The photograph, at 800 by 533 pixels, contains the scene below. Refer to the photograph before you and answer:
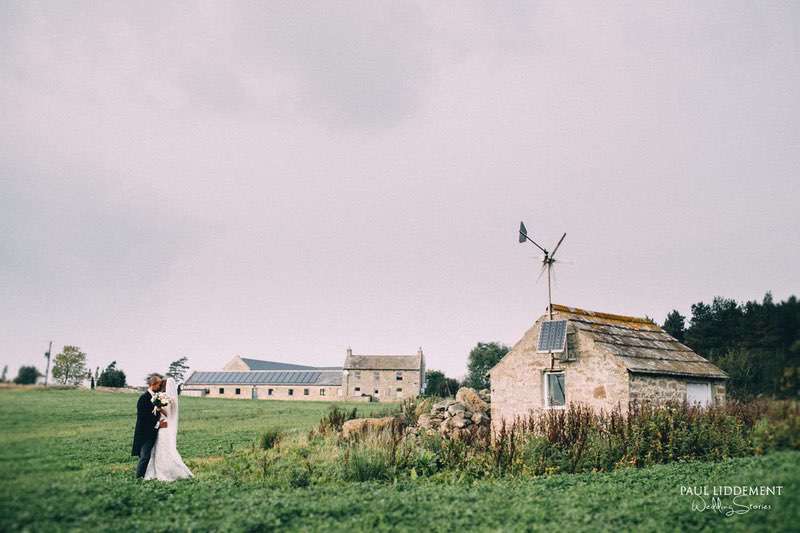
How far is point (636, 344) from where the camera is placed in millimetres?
19594

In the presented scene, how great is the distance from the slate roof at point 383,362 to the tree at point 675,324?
4046cm

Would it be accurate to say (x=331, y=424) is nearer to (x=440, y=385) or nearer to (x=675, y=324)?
(x=440, y=385)

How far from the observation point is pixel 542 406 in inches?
765

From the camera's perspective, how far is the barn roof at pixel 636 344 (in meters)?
18.0

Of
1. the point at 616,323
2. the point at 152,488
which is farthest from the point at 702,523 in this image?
the point at 616,323

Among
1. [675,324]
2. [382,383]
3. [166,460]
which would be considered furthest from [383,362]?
[166,460]

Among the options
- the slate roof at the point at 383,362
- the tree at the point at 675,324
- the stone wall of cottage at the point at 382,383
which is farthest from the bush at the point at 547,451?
the slate roof at the point at 383,362

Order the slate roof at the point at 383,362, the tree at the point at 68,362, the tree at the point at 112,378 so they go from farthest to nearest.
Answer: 1. the slate roof at the point at 383,362
2. the tree at the point at 112,378
3. the tree at the point at 68,362

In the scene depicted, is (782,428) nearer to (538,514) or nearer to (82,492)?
(538,514)

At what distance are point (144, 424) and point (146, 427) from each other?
0.08 m

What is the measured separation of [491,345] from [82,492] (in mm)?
87964

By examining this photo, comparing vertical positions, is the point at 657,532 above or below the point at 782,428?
below

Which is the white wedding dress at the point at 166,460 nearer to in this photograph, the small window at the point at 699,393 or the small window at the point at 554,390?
the small window at the point at 554,390

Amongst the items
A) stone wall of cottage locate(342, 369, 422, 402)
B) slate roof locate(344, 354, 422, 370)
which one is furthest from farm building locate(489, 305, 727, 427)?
slate roof locate(344, 354, 422, 370)
